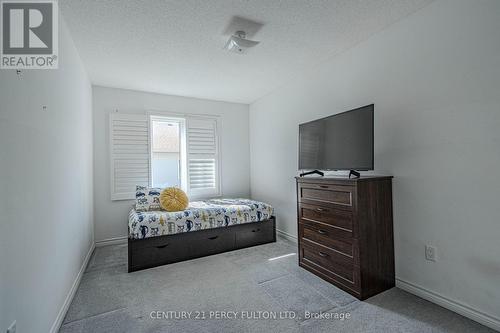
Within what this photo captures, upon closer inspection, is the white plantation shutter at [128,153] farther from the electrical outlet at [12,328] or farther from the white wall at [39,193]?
the electrical outlet at [12,328]

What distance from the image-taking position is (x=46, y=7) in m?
1.79

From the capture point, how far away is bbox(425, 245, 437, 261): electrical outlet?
1.96 meters

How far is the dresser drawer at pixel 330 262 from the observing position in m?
2.09

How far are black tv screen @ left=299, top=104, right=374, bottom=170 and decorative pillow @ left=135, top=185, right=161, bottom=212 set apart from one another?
2.22 m

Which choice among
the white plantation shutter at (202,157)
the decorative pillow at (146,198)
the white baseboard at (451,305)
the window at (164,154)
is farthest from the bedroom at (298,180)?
the white plantation shutter at (202,157)

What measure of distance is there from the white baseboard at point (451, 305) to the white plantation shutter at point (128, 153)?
3.69 m

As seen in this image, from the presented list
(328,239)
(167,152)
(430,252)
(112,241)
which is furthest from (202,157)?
(430,252)

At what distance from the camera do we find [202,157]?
435cm

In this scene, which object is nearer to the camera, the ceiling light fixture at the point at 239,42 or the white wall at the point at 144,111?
the ceiling light fixture at the point at 239,42

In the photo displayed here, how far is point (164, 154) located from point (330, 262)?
3.15 metres

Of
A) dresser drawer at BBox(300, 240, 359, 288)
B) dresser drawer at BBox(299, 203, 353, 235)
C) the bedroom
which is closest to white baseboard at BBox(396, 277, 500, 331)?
the bedroom

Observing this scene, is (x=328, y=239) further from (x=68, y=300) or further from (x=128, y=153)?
(x=128, y=153)

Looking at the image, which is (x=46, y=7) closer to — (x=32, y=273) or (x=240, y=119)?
(x=32, y=273)

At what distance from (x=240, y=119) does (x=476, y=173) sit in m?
3.73
